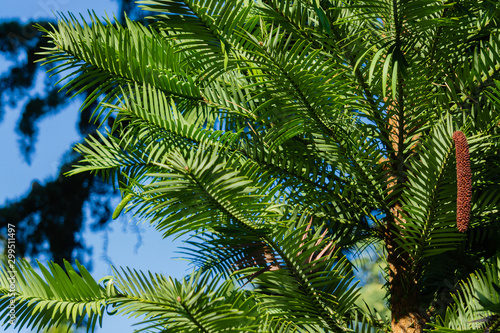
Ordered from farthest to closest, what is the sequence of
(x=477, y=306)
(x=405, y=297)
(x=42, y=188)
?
1. (x=42, y=188)
2. (x=405, y=297)
3. (x=477, y=306)

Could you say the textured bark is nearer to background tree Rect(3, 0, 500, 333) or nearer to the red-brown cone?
background tree Rect(3, 0, 500, 333)

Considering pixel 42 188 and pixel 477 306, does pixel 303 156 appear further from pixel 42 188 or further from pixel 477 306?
pixel 42 188

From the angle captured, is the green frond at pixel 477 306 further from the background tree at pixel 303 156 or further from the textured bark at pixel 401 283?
the textured bark at pixel 401 283

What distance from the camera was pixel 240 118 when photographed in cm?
126

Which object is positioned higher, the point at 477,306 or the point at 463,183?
the point at 463,183

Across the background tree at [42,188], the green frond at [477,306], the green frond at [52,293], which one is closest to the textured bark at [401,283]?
the green frond at [477,306]

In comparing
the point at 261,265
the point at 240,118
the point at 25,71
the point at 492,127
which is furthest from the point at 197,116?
the point at 25,71

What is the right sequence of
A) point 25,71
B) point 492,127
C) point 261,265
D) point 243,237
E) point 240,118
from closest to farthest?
point 243,237 < point 261,265 < point 492,127 < point 240,118 < point 25,71

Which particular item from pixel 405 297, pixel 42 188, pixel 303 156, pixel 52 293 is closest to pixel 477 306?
pixel 405 297

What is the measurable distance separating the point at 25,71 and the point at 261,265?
10.2 ft

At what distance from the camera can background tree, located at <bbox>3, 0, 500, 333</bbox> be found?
2.69 ft

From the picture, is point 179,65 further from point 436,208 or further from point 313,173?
point 436,208

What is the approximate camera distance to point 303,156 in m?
1.19

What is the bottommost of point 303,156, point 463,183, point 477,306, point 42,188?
point 477,306
